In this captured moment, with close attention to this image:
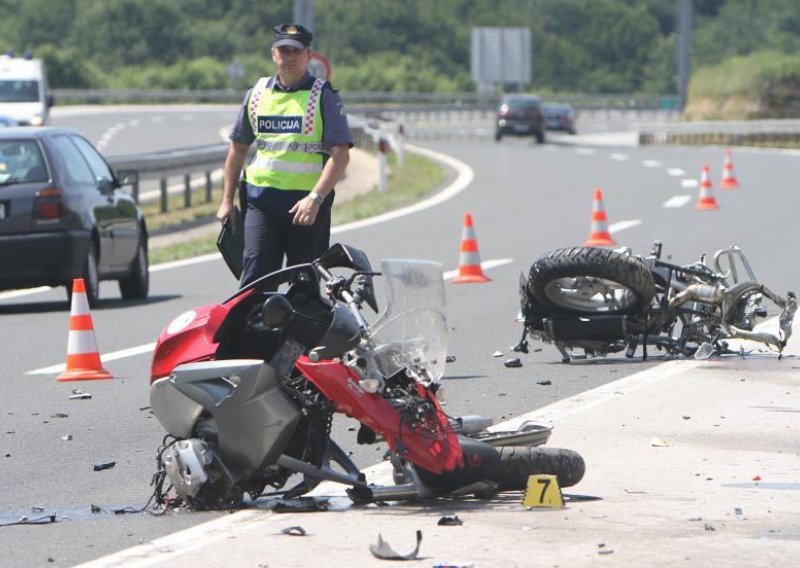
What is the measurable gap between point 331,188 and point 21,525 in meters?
2.76

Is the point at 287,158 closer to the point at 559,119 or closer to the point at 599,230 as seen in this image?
the point at 599,230

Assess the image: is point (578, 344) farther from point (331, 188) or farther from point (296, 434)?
point (296, 434)

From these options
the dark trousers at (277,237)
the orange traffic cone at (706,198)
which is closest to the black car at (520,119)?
the orange traffic cone at (706,198)

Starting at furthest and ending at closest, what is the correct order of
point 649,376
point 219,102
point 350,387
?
1. point 219,102
2. point 649,376
3. point 350,387

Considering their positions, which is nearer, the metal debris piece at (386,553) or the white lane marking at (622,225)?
the metal debris piece at (386,553)

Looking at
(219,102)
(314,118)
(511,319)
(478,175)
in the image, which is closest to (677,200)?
(478,175)

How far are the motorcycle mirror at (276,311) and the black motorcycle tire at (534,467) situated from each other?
918 mm

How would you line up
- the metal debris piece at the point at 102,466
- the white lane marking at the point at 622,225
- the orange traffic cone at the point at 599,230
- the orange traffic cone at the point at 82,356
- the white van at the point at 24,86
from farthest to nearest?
1. the white van at the point at 24,86
2. the white lane marking at the point at 622,225
3. the orange traffic cone at the point at 599,230
4. the orange traffic cone at the point at 82,356
5. the metal debris piece at the point at 102,466


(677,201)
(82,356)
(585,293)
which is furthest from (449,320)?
(677,201)

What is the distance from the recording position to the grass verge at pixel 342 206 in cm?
2220

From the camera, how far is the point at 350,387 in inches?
268

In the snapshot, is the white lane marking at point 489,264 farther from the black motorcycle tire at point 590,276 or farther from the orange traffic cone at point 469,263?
the black motorcycle tire at point 590,276

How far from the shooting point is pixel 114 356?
486 inches

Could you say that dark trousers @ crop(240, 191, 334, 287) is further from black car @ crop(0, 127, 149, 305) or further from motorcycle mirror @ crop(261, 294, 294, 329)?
black car @ crop(0, 127, 149, 305)
